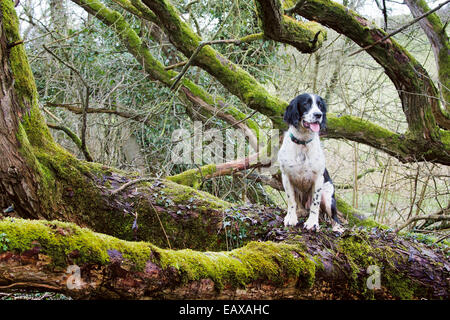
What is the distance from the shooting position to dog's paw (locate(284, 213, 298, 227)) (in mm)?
3840

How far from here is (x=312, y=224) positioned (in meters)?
3.70

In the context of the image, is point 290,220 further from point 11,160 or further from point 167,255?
point 11,160

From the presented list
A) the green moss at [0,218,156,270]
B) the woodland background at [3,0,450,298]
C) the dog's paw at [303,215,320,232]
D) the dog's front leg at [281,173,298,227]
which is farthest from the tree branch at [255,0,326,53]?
the green moss at [0,218,156,270]

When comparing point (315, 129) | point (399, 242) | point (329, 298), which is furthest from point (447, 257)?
point (315, 129)

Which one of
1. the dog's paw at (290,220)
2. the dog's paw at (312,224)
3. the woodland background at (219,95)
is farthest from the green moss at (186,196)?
the woodland background at (219,95)

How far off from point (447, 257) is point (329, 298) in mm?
1263

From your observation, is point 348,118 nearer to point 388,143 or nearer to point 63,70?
point 388,143

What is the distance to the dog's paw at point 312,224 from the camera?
3.64m

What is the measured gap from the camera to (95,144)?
7.49 m

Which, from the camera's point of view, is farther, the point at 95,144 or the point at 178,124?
the point at 178,124

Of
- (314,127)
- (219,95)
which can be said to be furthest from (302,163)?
(219,95)

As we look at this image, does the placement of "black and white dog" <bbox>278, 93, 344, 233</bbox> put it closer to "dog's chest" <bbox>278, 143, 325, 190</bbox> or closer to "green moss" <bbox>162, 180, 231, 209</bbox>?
"dog's chest" <bbox>278, 143, 325, 190</bbox>

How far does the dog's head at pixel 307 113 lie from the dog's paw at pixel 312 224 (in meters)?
0.81

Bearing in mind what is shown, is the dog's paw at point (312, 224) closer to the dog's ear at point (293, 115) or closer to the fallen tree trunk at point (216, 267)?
the fallen tree trunk at point (216, 267)
